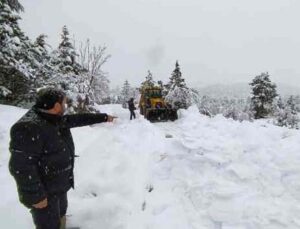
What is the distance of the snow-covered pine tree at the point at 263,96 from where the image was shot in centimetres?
4159

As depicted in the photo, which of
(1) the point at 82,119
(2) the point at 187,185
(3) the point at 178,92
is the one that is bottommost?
(2) the point at 187,185

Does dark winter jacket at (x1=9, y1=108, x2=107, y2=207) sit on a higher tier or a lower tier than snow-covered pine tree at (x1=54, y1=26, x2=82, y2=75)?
lower

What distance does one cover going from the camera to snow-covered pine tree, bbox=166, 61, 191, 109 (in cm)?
4475

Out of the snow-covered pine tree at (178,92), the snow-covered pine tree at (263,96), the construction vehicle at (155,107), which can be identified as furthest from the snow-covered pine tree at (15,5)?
the snow-covered pine tree at (263,96)

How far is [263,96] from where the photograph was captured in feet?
136

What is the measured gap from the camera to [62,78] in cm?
1997

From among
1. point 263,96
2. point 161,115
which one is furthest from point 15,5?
point 263,96

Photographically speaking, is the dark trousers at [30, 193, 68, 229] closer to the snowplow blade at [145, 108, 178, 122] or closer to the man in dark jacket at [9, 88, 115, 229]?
the man in dark jacket at [9, 88, 115, 229]

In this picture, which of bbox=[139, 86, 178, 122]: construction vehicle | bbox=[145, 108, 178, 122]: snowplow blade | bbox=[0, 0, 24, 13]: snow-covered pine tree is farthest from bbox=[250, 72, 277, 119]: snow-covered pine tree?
bbox=[0, 0, 24, 13]: snow-covered pine tree

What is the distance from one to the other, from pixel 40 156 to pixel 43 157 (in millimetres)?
49

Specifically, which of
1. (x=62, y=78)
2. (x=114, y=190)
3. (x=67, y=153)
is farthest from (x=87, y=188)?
(x=62, y=78)

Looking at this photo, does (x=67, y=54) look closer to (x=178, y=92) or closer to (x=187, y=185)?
(x=178, y=92)

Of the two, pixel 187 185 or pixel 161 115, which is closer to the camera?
pixel 187 185

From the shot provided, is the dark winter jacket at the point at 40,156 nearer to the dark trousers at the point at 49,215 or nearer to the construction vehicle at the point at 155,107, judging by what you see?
the dark trousers at the point at 49,215
